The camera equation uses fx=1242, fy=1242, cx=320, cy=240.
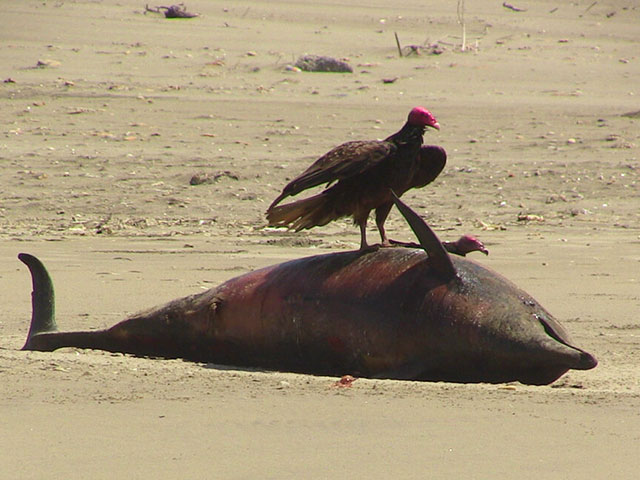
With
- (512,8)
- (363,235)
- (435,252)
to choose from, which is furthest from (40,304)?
(512,8)

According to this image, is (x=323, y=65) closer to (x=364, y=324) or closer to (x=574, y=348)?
(x=364, y=324)

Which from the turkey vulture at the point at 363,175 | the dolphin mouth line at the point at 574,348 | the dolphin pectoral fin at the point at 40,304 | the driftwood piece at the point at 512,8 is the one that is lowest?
the dolphin pectoral fin at the point at 40,304

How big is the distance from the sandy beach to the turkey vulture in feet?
2.84

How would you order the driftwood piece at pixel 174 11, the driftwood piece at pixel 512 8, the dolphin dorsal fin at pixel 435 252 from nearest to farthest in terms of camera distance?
1. the dolphin dorsal fin at pixel 435 252
2. the driftwood piece at pixel 174 11
3. the driftwood piece at pixel 512 8

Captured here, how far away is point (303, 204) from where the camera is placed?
222 inches

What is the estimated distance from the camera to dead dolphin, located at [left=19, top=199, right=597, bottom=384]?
505 centimetres

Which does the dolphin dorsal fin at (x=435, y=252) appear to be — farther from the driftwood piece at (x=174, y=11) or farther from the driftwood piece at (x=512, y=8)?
the driftwood piece at (x=512, y=8)

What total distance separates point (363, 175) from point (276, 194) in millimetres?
5758

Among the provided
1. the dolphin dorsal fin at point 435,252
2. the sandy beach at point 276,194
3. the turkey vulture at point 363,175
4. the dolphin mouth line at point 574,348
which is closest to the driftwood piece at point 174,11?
the sandy beach at point 276,194

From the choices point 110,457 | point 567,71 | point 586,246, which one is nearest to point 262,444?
point 110,457

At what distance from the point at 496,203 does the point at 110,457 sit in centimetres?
746

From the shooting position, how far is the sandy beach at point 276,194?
4.22 m

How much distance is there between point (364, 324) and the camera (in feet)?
17.3

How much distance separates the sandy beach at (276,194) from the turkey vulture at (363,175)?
86 cm
